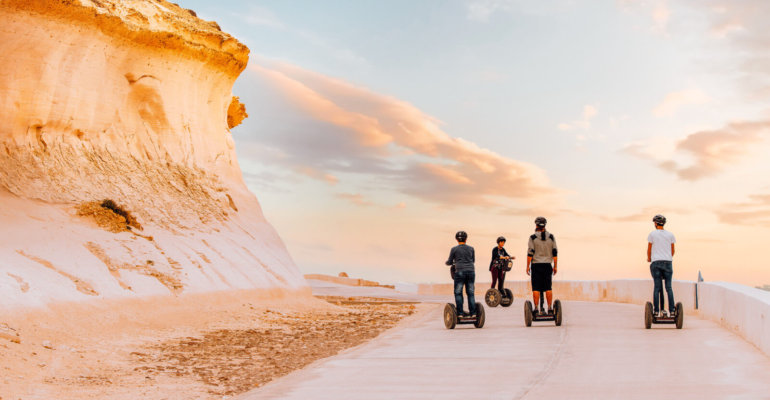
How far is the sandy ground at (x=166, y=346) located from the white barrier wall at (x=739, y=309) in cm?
685

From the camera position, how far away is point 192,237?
23.2 m

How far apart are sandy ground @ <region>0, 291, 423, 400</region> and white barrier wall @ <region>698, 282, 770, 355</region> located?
270 inches

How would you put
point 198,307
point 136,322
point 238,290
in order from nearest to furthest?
1. point 136,322
2. point 198,307
3. point 238,290

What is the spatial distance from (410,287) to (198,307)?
37956mm

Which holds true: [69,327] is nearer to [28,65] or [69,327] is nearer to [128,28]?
Answer: [28,65]

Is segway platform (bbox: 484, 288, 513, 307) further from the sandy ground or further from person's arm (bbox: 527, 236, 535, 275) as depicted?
person's arm (bbox: 527, 236, 535, 275)

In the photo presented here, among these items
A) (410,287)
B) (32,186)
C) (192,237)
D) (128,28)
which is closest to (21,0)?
(128,28)

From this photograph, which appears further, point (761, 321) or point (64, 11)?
point (64, 11)

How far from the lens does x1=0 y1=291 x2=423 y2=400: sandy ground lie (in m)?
10.5

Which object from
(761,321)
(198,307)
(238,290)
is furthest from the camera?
(238,290)

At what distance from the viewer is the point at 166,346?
14.8 metres

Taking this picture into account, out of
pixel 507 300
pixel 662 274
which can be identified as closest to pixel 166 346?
pixel 662 274

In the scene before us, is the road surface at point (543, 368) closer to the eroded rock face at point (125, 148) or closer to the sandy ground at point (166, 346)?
the sandy ground at point (166, 346)

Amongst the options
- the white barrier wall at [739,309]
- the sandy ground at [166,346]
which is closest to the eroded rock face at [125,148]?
the sandy ground at [166,346]
